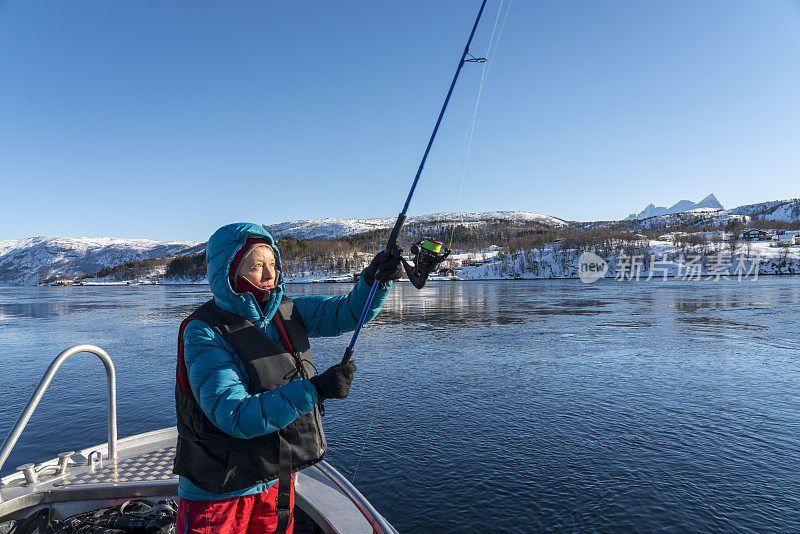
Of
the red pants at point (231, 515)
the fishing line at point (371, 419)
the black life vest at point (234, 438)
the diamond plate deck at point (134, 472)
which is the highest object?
the black life vest at point (234, 438)

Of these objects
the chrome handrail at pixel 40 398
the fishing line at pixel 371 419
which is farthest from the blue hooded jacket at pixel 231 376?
the fishing line at pixel 371 419

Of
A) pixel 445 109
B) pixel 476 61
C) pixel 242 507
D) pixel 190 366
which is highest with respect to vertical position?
pixel 476 61

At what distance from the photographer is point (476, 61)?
5.67 meters

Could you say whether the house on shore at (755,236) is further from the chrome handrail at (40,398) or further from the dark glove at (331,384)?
the dark glove at (331,384)

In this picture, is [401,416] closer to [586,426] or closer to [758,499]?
[586,426]

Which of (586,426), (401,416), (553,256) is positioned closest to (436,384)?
(401,416)

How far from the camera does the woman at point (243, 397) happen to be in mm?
2479

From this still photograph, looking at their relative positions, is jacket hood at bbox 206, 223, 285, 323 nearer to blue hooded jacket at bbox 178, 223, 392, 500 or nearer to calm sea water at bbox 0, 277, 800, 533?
blue hooded jacket at bbox 178, 223, 392, 500

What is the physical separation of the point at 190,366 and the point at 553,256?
162m

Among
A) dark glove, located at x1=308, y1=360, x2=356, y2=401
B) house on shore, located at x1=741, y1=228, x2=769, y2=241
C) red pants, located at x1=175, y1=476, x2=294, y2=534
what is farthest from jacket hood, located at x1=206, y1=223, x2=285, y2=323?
house on shore, located at x1=741, y1=228, x2=769, y2=241

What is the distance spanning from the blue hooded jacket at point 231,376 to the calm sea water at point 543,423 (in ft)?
17.4

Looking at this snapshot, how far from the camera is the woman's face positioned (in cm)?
280

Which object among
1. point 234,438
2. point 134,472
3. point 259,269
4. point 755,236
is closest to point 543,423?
point 134,472

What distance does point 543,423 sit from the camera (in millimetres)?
10477
